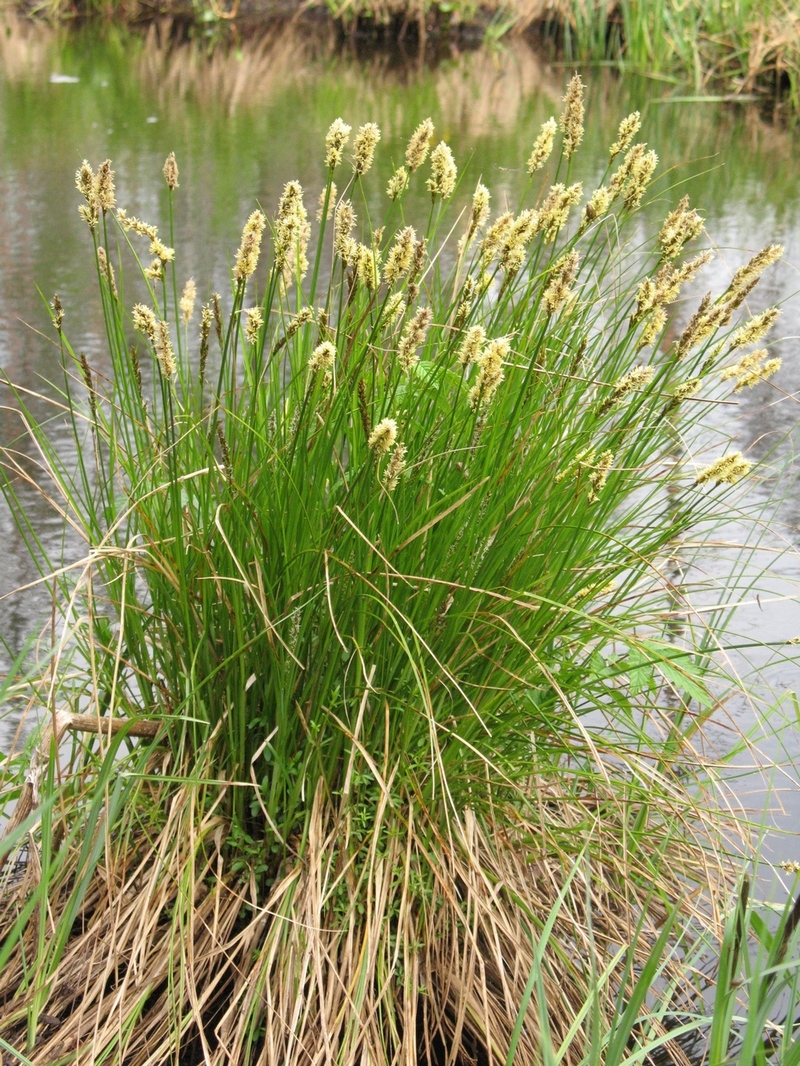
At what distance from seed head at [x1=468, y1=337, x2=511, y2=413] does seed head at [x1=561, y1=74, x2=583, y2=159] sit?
57 centimetres

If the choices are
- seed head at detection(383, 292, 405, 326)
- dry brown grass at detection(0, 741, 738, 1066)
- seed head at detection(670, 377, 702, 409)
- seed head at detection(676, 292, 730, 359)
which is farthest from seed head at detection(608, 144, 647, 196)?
dry brown grass at detection(0, 741, 738, 1066)

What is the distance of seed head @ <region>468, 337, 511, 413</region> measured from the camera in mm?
1325

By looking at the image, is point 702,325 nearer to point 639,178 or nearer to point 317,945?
point 639,178

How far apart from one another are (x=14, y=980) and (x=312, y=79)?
9.75 m

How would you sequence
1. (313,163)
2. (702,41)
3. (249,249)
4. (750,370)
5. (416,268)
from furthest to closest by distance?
1. (702,41)
2. (313,163)
3. (750,370)
4. (416,268)
5. (249,249)

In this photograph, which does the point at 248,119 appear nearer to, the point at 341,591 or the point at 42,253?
the point at 42,253

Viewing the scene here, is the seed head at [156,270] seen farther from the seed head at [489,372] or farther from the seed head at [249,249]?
the seed head at [489,372]

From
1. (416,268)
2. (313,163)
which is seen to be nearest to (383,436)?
(416,268)

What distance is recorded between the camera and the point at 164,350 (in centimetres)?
150

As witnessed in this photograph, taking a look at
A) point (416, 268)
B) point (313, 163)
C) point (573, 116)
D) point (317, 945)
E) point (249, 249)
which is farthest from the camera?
point (313, 163)

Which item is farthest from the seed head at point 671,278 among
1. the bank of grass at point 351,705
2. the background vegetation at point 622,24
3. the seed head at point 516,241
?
the background vegetation at point 622,24

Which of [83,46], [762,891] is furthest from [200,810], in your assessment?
[83,46]

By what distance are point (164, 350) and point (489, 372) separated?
1.43 ft

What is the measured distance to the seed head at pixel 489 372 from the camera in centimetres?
133
